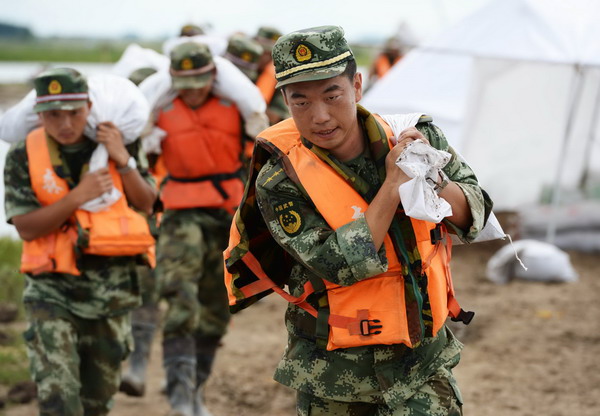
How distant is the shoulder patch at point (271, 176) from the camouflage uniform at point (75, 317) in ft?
5.65

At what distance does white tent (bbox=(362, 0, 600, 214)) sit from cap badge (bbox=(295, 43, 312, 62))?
24.8 feet

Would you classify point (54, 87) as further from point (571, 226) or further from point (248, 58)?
point (571, 226)

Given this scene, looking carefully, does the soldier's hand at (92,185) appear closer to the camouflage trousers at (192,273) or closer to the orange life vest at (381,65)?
the camouflage trousers at (192,273)

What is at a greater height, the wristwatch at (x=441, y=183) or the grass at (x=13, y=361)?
the wristwatch at (x=441, y=183)

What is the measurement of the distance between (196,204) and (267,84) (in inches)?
90.0

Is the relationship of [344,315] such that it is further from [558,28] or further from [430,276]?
[558,28]

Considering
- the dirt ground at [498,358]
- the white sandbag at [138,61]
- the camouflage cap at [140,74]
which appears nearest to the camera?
the dirt ground at [498,358]

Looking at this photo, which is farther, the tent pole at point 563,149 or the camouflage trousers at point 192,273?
the tent pole at point 563,149

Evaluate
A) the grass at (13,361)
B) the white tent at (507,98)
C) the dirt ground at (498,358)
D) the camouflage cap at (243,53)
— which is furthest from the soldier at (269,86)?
the grass at (13,361)

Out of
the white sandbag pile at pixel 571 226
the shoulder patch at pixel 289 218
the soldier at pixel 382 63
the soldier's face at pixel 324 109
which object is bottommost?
the white sandbag pile at pixel 571 226

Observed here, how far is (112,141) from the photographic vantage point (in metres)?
4.81

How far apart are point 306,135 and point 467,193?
574mm

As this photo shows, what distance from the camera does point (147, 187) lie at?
16.4 ft

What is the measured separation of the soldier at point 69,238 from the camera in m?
4.64
